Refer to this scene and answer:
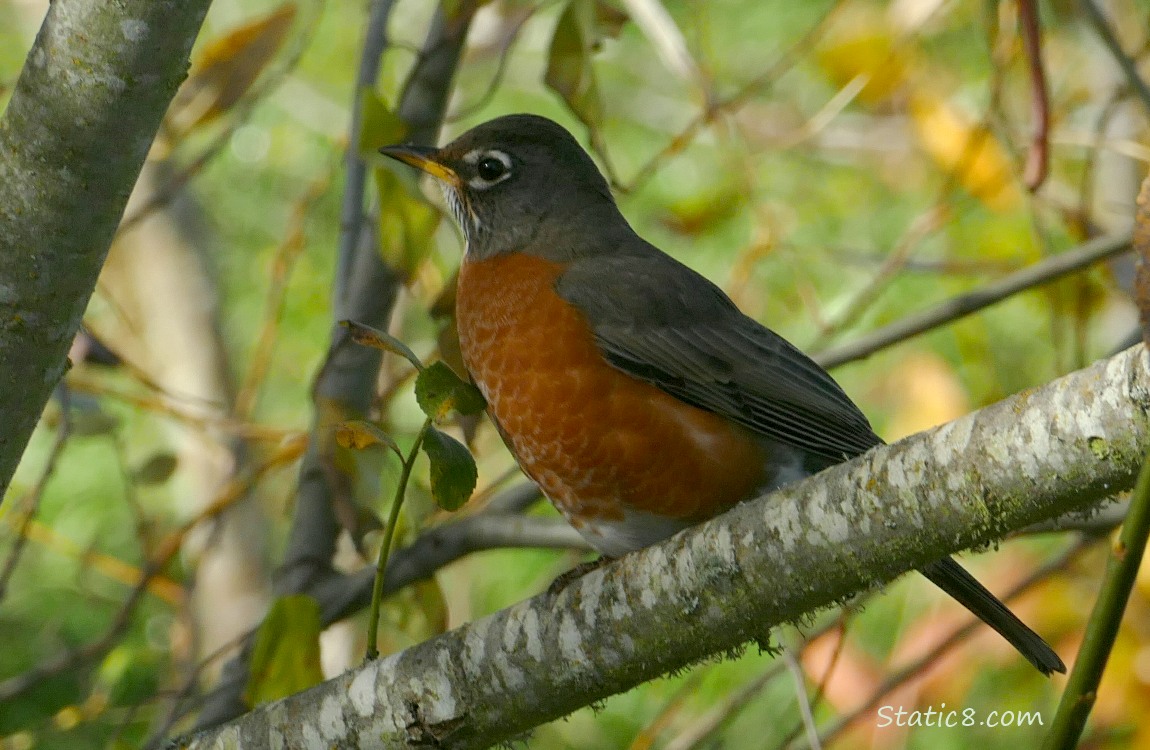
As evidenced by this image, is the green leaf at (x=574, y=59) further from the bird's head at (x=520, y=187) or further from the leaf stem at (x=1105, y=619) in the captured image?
the leaf stem at (x=1105, y=619)

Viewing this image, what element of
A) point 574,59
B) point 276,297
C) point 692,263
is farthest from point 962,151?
point 276,297

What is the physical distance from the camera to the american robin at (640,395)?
3031 millimetres

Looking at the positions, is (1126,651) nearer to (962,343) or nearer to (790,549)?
(962,343)

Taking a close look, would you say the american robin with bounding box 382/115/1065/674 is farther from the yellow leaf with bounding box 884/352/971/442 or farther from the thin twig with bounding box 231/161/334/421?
the yellow leaf with bounding box 884/352/971/442

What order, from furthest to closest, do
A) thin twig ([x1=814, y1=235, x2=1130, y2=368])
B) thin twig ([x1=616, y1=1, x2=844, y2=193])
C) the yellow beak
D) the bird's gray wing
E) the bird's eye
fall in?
1. the bird's eye
2. thin twig ([x1=616, y1=1, x2=844, y2=193])
3. the yellow beak
4. thin twig ([x1=814, y1=235, x2=1130, y2=368])
5. the bird's gray wing

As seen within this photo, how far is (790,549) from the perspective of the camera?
1889mm

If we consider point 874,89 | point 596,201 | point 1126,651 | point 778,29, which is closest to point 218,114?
point 596,201

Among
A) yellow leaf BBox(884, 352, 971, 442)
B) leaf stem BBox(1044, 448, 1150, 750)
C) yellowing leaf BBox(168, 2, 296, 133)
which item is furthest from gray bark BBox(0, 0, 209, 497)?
yellow leaf BBox(884, 352, 971, 442)

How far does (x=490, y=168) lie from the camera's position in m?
3.97

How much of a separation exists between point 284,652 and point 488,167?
5.59 ft

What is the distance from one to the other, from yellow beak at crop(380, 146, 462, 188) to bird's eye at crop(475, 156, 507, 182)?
77 millimetres

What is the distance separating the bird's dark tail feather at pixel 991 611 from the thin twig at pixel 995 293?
2.49 ft

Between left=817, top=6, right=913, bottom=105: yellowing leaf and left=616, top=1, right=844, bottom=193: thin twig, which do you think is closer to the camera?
left=616, top=1, right=844, bottom=193: thin twig

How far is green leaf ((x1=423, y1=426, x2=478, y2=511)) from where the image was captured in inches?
87.0
